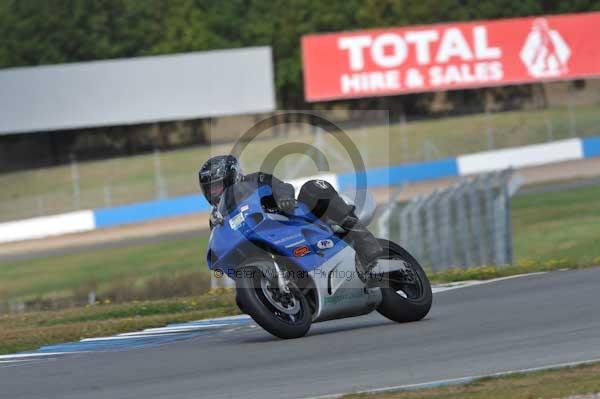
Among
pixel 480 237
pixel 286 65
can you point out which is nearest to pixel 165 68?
pixel 286 65

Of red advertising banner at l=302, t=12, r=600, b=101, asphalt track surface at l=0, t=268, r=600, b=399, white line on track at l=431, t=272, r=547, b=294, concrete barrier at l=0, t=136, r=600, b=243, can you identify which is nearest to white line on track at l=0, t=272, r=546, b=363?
white line on track at l=431, t=272, r=547, b=294

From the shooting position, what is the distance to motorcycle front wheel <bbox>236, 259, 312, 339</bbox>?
859 cm

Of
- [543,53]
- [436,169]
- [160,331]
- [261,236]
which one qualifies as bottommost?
[160,331]

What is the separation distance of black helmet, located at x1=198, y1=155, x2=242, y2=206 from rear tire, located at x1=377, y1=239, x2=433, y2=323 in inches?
52.4

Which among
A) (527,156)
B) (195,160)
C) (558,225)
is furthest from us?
(195,160)

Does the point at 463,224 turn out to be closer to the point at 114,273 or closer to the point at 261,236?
the point at 261,236

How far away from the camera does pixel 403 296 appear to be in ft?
31.7

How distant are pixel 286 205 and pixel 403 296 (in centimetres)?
141

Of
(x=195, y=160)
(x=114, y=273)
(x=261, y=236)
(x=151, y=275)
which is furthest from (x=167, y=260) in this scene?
(x=261, y=236)

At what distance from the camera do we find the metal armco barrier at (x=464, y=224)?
1748cm

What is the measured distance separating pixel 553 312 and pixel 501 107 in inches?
1384

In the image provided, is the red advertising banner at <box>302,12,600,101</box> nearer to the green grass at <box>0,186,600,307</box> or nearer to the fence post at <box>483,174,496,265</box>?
the green grass at <box>0,186,600,307</box>

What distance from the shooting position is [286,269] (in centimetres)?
895

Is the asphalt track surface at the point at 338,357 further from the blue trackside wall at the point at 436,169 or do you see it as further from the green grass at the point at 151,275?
Answer: the blue trackside wall at the point at 436,169
